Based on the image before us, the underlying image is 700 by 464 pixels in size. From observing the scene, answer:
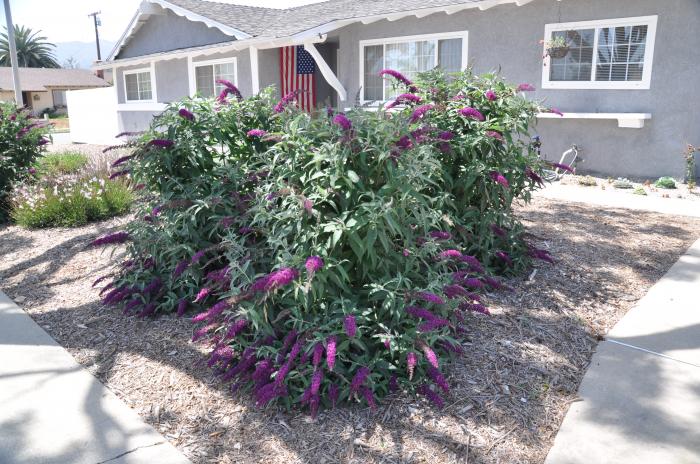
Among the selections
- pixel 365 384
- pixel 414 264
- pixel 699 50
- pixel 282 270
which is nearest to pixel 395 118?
pixel 414 264

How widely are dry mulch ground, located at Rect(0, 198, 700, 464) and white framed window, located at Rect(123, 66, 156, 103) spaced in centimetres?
1480

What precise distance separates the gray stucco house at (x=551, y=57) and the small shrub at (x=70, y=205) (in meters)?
1.97

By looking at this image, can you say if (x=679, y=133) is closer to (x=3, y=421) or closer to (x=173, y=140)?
(x=173, y=140)

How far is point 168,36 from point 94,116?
21.8ft

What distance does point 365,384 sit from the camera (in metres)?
3.07

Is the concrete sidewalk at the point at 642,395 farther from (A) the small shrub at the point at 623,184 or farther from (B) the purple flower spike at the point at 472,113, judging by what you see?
(A) the small shrub at the point at 623,184

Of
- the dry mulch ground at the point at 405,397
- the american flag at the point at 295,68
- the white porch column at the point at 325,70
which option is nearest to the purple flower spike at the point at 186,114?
the dry mulch ground at the point at 405,397

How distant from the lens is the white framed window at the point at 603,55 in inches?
382

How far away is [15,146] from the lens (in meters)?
8.38

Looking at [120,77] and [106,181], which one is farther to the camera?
[120,77]

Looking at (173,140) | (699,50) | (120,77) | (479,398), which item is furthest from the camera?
(120,77)

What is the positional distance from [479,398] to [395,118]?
1.68m

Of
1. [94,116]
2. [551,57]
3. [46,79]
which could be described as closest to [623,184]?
[551,57]

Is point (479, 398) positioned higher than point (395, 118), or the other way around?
point (395, 118)
